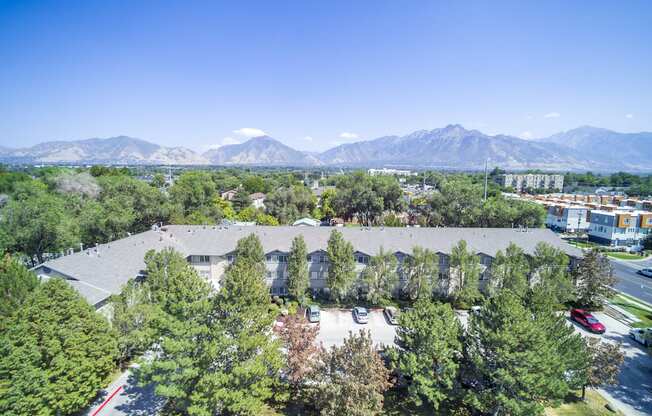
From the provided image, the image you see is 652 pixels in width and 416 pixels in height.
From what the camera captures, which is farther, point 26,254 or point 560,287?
point 26,254

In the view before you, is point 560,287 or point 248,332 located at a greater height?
point 248,332

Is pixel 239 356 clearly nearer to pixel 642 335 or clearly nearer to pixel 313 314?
pixel 313 314

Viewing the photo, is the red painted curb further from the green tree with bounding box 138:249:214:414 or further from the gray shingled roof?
the gray shingled roof

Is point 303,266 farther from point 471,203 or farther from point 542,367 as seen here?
point 471,203

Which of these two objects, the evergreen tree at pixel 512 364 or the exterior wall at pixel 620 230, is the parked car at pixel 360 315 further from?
the exterior wall at pixel 620 230

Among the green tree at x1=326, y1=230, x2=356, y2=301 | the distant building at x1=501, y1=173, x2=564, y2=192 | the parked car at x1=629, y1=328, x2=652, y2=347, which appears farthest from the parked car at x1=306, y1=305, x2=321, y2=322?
the distant building at x1=501, y1=173, x2=564, y2=192

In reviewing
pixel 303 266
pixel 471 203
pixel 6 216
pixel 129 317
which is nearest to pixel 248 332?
pixel 129 317

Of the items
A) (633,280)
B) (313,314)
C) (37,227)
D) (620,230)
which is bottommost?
(633,280)

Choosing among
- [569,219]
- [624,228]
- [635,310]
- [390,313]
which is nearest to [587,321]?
[635,310]
